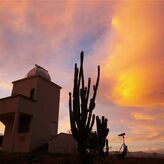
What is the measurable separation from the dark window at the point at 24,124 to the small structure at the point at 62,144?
141 inches

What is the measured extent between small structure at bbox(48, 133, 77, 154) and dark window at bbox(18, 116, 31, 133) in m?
3.57

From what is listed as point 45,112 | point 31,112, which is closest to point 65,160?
point 31,112

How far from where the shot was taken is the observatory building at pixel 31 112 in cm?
2819

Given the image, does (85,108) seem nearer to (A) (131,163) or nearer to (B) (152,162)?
(A) (131,163)

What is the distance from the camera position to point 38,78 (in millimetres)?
30891

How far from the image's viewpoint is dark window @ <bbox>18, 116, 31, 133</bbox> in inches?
1169

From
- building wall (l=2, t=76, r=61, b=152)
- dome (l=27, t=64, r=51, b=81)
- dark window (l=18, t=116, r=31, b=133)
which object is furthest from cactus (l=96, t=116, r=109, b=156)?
dome (l=27, t=64, r=51, b=81)

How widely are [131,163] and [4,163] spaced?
985 centimetres

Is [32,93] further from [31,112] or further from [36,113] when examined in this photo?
[31,112]

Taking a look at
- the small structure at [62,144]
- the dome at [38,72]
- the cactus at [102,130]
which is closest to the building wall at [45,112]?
the dome at [38,72]

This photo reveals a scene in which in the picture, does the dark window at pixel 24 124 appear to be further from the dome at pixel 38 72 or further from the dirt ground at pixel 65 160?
the dirt ground at pixel 65 160

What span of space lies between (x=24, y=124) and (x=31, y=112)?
2002mm

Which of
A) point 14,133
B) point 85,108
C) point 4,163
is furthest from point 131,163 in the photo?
point 14,133

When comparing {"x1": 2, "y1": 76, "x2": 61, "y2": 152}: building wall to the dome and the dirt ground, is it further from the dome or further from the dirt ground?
the dirt ground
